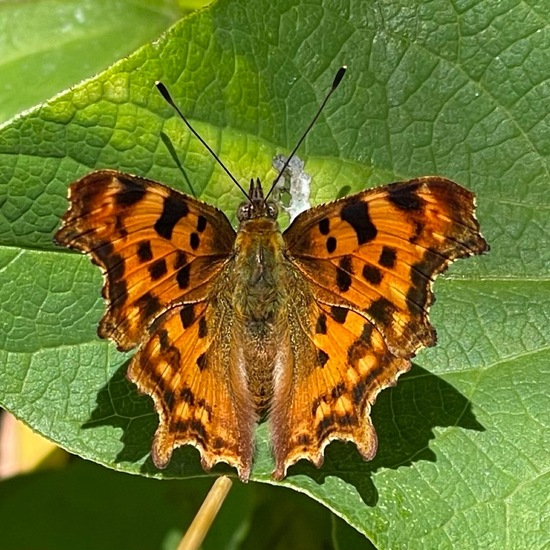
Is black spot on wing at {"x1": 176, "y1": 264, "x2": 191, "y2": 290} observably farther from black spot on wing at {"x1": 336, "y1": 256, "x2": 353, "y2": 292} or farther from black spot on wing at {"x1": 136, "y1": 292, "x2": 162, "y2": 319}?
black spot on wing at {"x1": 336, "y1": 256, "x2": 353, "y2": 292}

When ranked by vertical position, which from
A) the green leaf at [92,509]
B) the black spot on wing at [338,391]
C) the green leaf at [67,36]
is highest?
the green leaf at [67,36]

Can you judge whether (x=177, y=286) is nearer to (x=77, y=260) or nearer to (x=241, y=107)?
(x=77, y=260)

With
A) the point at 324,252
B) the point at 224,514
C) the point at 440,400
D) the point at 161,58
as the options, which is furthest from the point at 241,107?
the point at 224,514

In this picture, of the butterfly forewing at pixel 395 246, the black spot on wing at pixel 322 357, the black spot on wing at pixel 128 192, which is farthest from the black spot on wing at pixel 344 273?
the black spot on wing at pixel 128 192

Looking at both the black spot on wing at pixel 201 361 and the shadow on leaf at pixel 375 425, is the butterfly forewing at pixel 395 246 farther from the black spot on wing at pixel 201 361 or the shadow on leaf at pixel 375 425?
the black spot on wing at pixel 201 361

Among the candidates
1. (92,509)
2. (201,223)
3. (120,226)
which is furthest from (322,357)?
(92,509)

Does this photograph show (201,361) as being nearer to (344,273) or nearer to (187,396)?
(187,396)

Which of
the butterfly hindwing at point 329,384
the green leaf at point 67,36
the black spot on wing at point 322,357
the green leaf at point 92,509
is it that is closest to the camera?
the butterfly hindwing at point 329,384
